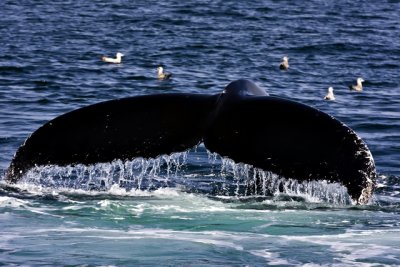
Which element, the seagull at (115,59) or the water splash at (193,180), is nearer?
the water splash at (193,180)

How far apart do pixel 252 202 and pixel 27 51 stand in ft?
63.1

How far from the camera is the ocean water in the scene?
27.0 ft

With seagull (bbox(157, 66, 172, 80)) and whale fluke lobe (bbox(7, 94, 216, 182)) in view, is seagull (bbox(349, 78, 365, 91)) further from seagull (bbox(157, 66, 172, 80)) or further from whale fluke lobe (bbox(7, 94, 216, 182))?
whale fluke lobe (bbox(7, 94, 216, 182))

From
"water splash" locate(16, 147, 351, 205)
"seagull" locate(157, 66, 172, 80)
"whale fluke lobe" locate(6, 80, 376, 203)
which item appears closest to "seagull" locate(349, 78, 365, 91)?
"seagull" locate(157, 66, 172, 80)

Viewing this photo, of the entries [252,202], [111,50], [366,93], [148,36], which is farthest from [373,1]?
[252,202]

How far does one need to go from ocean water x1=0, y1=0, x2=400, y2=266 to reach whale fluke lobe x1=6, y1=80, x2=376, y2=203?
16 cm

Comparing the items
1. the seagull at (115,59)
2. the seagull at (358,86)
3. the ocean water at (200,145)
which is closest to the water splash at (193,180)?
the ocean water at (200,145)

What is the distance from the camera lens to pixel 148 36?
3388 cm

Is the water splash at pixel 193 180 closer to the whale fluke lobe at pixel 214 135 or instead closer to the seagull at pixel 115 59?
the whale fluke lobe at pixel 214 135

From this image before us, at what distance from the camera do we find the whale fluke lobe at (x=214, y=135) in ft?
26.9

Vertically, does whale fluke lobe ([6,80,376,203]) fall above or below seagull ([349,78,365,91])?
below

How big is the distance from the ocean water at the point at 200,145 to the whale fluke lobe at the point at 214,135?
0.16 m

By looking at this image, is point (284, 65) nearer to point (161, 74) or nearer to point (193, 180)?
point (161, 74)

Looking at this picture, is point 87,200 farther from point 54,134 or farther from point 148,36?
point 148,36
